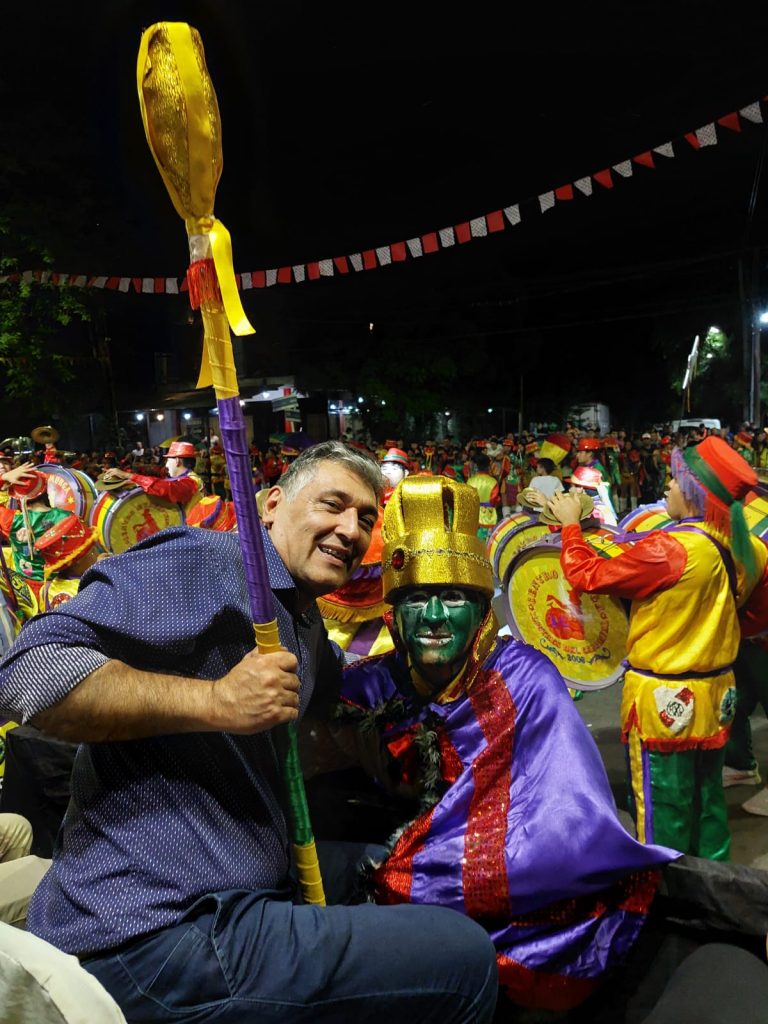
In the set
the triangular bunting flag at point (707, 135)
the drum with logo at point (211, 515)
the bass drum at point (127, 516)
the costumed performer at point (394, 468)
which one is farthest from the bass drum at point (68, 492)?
the triangular bunting flag at point (707, 135)

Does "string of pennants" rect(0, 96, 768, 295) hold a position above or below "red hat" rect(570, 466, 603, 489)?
above

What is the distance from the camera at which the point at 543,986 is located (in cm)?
172

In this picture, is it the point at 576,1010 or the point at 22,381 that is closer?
the point at 576,1010

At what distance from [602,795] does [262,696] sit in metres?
0.95

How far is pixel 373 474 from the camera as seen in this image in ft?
6.64

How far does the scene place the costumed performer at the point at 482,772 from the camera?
5.63 feet

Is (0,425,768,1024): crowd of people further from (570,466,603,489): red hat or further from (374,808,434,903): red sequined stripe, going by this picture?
(570,466,603,489): red hat

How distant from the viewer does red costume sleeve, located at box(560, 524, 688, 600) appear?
331 centimetres

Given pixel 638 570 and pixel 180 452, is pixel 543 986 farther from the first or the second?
pixel 180 452

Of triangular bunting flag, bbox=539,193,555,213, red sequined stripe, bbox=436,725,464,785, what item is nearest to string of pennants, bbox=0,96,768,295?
triangular bunting flag, bbox=539,193,555,213

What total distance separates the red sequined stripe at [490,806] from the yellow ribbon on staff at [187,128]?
1.24 metres

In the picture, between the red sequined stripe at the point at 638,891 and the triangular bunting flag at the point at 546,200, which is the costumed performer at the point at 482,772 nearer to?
the red sequined stripe at the point at 638,891

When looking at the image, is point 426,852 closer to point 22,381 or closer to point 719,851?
point 719,851

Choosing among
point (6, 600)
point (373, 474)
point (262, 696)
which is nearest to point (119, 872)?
point (262, 696)
